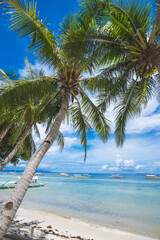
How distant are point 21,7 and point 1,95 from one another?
84.7 inches

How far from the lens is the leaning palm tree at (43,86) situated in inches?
134

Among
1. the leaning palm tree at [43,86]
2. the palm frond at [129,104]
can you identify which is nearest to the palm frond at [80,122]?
the leaning palm tree at [43,86]

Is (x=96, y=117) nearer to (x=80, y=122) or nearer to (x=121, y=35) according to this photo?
(x=80, y=122)

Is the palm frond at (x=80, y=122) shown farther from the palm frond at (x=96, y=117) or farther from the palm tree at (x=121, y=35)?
the palm tree at (x=121, y=35)

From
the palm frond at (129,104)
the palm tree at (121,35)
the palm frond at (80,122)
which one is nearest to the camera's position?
the palm tree at (121,35)

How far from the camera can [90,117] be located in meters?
6.43

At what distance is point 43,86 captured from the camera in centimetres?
511

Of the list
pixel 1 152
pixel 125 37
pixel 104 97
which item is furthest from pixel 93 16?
pixel 1 152

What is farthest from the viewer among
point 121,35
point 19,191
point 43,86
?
point 43,86

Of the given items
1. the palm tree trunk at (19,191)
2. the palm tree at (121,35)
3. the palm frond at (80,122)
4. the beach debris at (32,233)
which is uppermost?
the palm tree at (121,35)

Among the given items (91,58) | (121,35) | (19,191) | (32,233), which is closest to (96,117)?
(91,58)

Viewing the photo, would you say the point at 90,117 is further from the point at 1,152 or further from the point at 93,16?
the point at 1,152

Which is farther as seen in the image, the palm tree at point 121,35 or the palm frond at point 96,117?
the palm frond at point 96,117

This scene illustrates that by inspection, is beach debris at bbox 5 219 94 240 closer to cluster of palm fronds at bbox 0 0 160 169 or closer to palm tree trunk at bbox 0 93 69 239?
palm tree trunk at bbox 0 93 69 239
